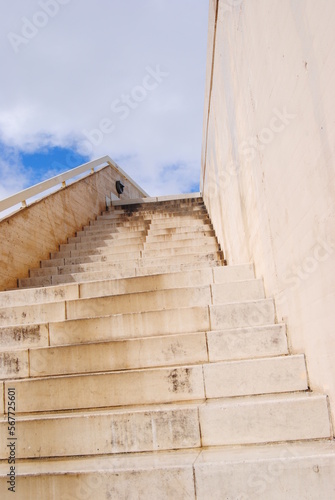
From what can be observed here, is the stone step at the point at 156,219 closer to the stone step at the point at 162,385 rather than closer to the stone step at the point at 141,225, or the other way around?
the stone step at the point at 141,225

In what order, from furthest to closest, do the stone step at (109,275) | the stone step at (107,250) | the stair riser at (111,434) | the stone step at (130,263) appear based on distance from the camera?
1. the stone step at (107,250)
2. the stone step at (130,263)
3. the stone step at (109,275)
4. the stair riser at (111,434)

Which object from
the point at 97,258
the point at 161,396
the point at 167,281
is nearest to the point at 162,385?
the point at 161,396

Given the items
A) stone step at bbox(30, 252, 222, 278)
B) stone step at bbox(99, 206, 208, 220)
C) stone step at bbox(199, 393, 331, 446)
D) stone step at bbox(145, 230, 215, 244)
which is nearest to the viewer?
stone step at bbox(199, 393, 331, 446)

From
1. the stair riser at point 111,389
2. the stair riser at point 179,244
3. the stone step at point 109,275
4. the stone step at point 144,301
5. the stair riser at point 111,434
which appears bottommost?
the stair riser at point 111,434

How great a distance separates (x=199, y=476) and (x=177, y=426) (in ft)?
1.32

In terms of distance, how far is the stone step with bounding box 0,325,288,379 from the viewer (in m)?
3.05

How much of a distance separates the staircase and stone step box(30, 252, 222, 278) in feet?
4.27

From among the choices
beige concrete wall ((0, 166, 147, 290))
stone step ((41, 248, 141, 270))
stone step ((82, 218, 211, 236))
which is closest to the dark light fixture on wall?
beige concrete wall ((0, 166, 147, 290))

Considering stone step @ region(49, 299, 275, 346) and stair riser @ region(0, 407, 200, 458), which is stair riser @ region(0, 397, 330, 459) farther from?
stone step @ region(49, 299, 275, 346)

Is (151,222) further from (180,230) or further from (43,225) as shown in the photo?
(43,225)

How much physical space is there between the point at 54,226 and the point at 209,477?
5777mm

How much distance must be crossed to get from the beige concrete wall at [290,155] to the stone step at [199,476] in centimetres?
40

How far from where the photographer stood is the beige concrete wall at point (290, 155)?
2062 millimetres

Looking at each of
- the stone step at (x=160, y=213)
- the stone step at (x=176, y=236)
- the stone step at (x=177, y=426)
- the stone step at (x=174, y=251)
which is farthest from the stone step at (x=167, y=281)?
the stone step at (x=160, y=213)
